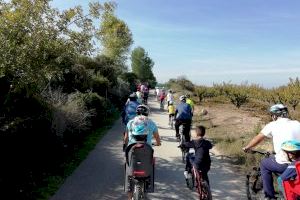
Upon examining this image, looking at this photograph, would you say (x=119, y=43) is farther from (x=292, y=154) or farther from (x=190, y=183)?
(x=292, y=154)

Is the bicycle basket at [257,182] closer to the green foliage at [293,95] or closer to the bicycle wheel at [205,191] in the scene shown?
the bicycle wheel at [205,191]

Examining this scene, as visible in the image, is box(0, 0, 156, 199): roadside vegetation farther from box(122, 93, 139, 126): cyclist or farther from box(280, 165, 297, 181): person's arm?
box(280, 165, 297, 181): person's arm

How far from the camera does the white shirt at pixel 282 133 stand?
6113 mm

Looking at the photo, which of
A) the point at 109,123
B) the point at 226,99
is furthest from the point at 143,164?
the point at 226,99

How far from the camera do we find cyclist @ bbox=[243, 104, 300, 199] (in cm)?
612

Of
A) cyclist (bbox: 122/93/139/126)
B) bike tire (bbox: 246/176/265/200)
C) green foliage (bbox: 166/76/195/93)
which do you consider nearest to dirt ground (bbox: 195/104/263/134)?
cyclist (bbox: 122/93/139/126)

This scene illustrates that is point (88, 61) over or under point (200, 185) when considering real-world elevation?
over

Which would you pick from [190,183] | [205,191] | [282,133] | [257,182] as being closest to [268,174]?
[282,133]

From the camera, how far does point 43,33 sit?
8.91m

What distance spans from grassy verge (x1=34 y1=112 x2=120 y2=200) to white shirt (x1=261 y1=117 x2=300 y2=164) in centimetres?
463

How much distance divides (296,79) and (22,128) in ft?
102

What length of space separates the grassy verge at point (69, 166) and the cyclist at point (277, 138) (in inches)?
172

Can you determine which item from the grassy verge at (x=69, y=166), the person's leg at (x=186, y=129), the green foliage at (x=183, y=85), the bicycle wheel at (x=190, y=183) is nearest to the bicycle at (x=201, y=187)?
the bicycle wheel at (x=190, y=183)

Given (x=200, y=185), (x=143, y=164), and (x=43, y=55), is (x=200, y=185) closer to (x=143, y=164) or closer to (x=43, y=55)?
(x=143, y=164)
